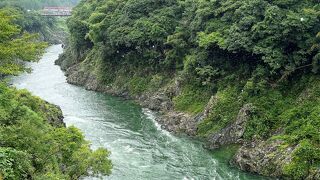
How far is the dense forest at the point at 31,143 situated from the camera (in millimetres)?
18998

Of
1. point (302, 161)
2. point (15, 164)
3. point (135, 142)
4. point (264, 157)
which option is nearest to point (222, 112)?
point (264, 157)

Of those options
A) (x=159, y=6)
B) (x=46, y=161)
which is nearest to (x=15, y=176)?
(x=46, y=161)

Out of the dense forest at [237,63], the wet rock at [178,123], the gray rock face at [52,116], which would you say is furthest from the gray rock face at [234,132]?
the gray rock face at [52,116]

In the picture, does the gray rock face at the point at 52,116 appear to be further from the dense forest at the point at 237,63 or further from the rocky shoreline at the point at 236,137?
the dense forest at the point at 237,63

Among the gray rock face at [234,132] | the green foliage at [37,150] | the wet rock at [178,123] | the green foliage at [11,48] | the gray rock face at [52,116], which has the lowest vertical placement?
the wet rock at [178,123]

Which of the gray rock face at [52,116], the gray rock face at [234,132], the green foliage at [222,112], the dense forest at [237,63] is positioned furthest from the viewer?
the green foliage at [222,112]

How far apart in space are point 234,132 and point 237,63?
7.46 m

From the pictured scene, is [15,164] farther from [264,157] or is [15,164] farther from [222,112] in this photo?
[222,112]

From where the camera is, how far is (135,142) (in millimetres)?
35688

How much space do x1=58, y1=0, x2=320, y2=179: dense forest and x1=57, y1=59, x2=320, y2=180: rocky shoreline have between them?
0.60 feet

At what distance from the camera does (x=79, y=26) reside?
208 feet

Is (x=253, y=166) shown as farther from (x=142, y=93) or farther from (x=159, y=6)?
(x=159, y=6)

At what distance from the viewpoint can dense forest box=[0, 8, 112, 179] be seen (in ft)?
62.3

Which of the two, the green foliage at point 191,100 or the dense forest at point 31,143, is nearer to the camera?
the dense forest at point 31,143
